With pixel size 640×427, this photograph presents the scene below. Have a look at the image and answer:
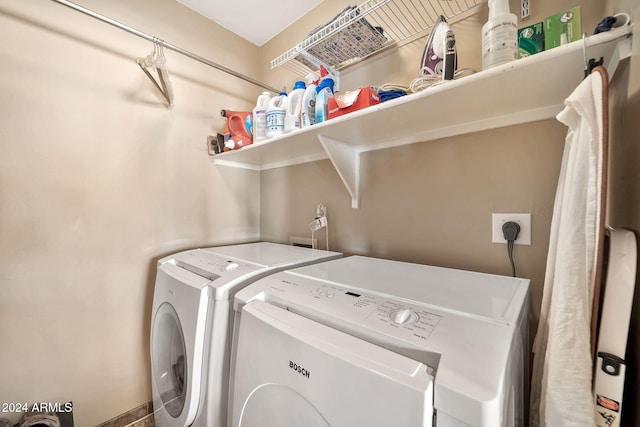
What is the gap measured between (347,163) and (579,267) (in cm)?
98

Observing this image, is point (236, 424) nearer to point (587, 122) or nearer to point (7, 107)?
point (587, 122)

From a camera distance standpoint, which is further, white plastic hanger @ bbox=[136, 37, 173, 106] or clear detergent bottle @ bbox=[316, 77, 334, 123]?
white plastic hanger @ bbox=[136, 37, 173, 106]

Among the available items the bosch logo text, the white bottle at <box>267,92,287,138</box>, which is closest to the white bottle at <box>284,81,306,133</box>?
the white bottle at <box>267,92,287,138</box>

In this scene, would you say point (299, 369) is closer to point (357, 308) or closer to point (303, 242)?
point (357, 308)

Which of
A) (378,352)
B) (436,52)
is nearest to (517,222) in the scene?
(436,52)

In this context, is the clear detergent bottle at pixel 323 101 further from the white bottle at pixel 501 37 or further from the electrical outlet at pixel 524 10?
the electrical outlet at pixel 524 10

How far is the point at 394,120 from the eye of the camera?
103 centimetres

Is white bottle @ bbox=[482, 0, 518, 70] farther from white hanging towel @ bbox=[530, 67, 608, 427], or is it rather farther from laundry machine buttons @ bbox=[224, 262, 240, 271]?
laundry machine buttons @ bbox=[224, 262, 240, 271]

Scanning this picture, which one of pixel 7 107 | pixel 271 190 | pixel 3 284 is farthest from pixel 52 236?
pixel 271 190

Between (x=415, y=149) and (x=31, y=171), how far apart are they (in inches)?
69.3

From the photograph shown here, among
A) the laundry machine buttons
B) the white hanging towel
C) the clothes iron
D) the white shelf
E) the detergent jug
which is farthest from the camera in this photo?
the detergent jug

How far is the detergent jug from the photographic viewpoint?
4.91 feet

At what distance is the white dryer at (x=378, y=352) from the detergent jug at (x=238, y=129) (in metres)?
0.98

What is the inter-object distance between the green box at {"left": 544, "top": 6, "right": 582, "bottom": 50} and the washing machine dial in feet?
3.01
